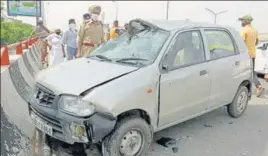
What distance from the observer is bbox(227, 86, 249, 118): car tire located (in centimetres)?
548

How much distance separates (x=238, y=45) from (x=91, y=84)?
313 centimetres

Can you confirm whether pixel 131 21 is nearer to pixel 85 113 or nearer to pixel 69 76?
pixel 69 76

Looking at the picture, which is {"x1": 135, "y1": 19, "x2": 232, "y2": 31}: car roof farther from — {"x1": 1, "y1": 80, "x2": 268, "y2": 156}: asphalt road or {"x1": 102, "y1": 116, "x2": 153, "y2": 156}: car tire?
{"x1": 1, "y1": 80, "x2": 268, "y2": 156}: asphalt road

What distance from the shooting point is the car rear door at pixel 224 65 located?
15.6 feet

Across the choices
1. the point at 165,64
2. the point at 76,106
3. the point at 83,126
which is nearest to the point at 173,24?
the point at 165,64

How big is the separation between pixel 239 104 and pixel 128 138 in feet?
9.37

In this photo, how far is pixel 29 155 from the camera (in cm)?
370

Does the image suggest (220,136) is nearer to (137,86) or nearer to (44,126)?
(137,86)

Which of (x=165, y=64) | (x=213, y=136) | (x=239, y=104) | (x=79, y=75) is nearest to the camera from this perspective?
(x=79, y=75)

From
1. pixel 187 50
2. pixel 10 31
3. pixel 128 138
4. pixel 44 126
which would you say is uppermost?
pixel 10 31

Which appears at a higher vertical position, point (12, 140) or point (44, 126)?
point (44, 126)

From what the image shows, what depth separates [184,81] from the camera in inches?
164

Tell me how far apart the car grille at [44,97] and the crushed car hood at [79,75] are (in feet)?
0.22

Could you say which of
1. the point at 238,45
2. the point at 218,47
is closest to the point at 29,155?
the point at 218,47
